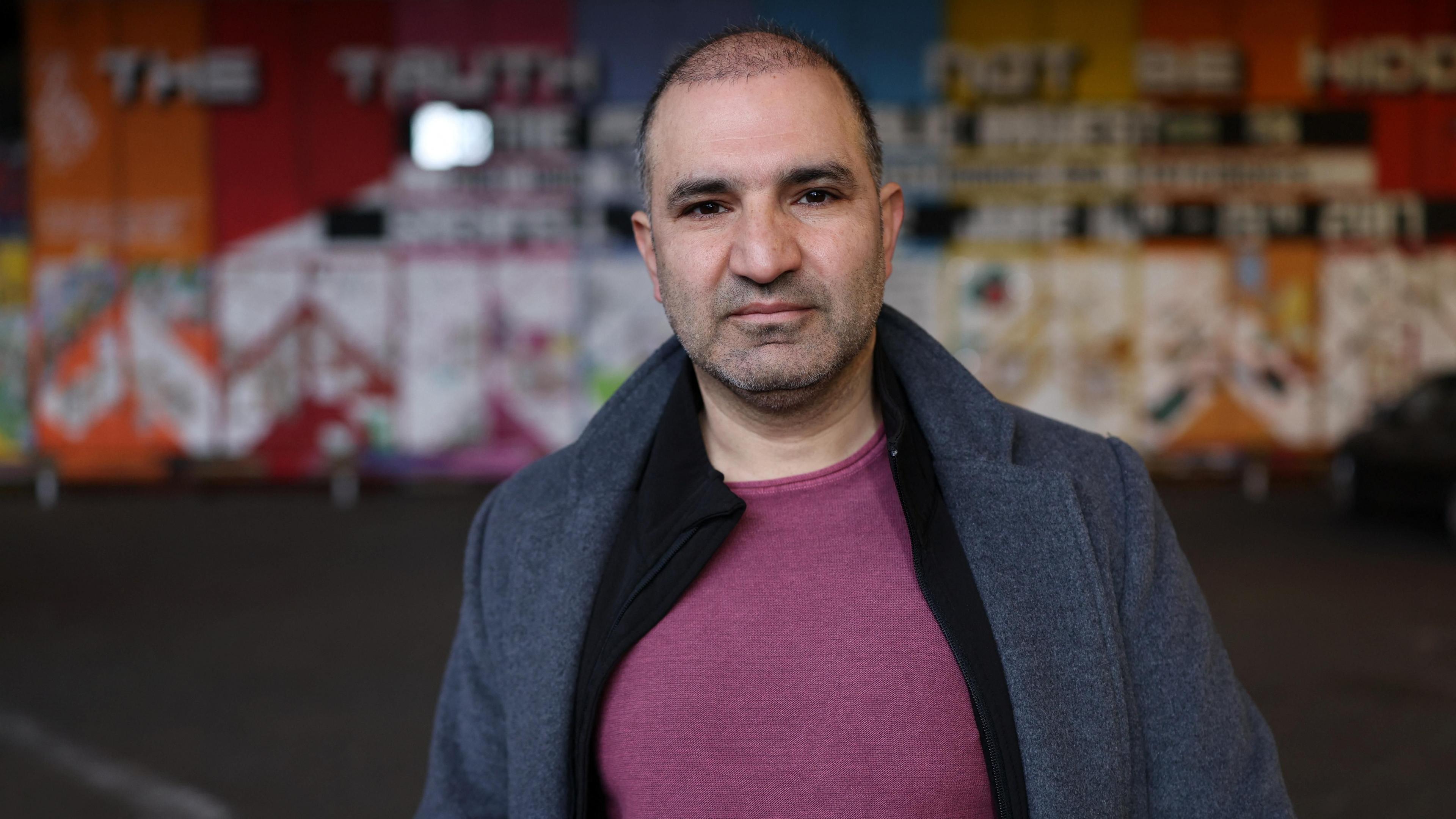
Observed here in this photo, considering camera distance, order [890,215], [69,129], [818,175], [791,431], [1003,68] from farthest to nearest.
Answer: [69,129]
[1003,68]
[890,215]
[791,431]
[818,175]

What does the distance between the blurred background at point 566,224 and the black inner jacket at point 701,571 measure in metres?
11.4

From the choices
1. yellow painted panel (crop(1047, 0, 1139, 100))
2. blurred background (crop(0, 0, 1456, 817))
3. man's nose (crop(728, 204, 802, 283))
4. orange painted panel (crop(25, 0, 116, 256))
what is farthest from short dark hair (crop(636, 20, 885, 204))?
orange painted panel (crop(25, 0, 116, 256))

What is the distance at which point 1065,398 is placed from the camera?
13.3 m

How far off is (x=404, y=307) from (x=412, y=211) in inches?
44.4

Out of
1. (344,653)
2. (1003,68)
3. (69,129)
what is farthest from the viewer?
(69,129)

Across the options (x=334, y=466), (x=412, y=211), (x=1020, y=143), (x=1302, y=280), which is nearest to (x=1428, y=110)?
(x=1302, y=280)

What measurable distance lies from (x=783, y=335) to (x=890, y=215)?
0.35m

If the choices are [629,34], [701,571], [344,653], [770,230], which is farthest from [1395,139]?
[701,571]

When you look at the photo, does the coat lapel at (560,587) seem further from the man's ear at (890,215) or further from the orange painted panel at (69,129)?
the orange painted panel at (69,129)

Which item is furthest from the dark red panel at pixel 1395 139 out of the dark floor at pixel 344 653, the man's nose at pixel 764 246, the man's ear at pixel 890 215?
the man's nose at pixel 764 246

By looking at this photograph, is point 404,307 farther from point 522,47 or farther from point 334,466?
point 522,47

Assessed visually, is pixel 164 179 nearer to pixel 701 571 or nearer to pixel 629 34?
pixel 629 34

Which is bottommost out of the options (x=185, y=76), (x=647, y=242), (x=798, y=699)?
(x=798, y=699)

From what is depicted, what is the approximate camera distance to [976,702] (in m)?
1.44
